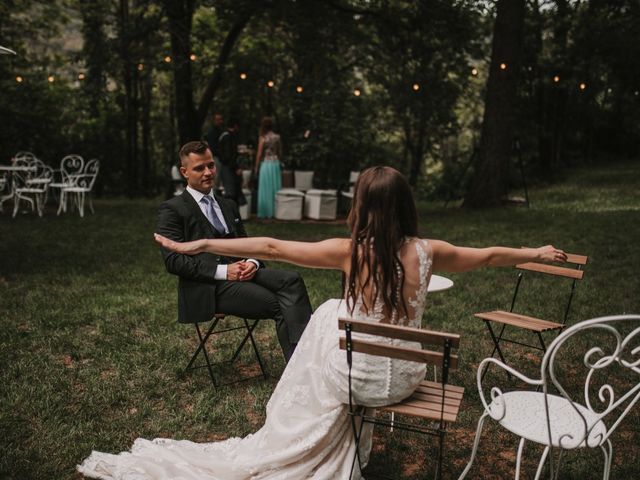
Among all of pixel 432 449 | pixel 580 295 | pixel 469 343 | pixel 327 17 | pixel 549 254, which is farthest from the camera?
pixel 327 17

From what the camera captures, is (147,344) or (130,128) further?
(130,128)

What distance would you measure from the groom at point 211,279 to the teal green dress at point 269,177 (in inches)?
360

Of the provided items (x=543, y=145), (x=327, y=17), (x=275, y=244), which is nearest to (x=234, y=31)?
(x=327, y=17)

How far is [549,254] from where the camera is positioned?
10.8 ft

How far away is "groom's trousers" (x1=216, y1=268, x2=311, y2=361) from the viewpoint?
14.2ft

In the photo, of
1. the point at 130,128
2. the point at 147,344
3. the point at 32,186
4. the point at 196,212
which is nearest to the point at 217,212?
the point at 196,212

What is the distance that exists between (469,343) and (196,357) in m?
2.35

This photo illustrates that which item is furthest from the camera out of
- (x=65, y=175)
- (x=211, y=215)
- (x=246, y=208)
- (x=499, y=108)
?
(x=65, y=175)

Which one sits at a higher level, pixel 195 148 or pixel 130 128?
pixel 130 128

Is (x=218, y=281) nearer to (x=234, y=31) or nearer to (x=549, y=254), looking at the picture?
(x=549, y=254)

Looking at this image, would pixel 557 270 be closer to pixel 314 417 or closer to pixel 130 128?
pixel 314 417

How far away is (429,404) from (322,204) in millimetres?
10805

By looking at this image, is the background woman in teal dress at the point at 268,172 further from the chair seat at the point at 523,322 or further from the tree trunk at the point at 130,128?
the chair seat at the point at 523,322

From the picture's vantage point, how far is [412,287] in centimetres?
296
